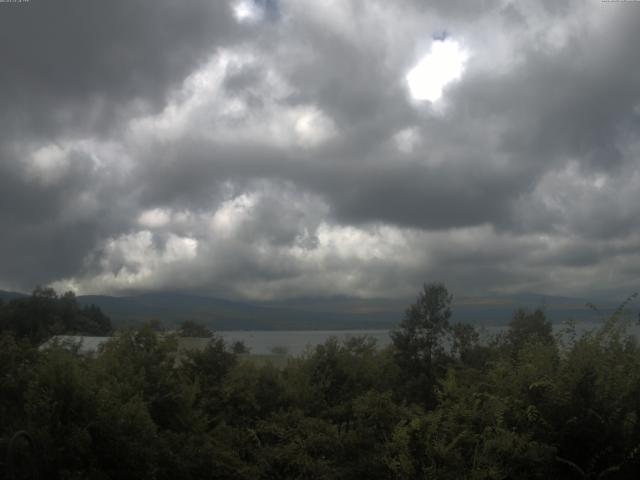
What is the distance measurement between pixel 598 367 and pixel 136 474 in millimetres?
6959

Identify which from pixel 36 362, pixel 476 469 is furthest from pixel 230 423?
pixel 476 469

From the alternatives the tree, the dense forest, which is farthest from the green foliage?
the dense forest

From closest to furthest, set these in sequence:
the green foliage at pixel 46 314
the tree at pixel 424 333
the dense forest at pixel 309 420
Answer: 1. the dense forest at pixel 309 420
2. the tree at pixel 424 333
3. the green foliage at pixel 46 314

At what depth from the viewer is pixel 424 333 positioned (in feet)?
60.5

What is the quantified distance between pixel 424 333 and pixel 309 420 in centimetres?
767

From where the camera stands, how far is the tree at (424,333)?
18031mm

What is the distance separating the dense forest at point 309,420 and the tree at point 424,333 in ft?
13.3

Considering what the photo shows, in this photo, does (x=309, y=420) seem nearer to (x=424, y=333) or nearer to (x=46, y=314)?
(x=424, y=333)

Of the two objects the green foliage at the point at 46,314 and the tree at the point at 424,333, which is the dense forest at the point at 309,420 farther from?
the green foliage at the point at 46,314

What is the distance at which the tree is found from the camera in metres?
18.0

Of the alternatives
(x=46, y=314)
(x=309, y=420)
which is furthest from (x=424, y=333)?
(x=46, y=314)

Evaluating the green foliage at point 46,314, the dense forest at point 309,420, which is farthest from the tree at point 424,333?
the green foliage at point 46,314

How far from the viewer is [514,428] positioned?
9.59 m

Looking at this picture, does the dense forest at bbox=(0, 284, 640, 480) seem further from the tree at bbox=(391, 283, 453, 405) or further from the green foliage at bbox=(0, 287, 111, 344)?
the green foliage at bbox=(0, 287, 111, 344)
